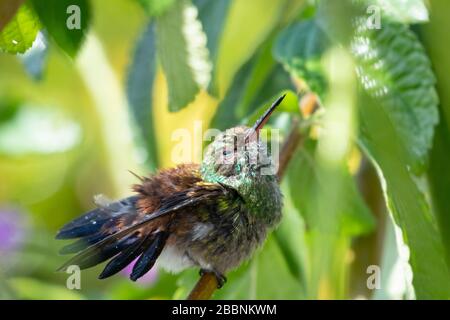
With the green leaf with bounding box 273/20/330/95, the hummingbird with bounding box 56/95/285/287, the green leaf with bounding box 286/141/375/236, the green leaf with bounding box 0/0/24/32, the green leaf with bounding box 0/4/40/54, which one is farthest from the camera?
the green leaf with bounding box 286/141/375/236

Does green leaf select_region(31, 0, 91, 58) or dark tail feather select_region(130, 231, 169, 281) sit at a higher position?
green leaf select_region(31, 0, 91, 58)

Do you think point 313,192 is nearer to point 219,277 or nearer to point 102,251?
point 219,277

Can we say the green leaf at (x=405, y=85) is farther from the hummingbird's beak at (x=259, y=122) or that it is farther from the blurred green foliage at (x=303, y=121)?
the hummingbird's beak at (x=259, y=122)

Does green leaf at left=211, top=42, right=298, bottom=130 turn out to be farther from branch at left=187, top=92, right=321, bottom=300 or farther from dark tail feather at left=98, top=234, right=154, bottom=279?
dark tail feather at left=98, top=234, right=154, bottom=279

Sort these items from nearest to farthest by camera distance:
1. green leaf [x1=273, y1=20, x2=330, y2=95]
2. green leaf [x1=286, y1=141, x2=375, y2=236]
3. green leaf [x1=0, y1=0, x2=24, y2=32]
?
green leaf [x1=0, y1=0, x2=24, y2=32] → green leaf [x1=273, y1=20, x2=330, y2=95] → green leaf [x1=286, y1=141, x2=375, y2=236]

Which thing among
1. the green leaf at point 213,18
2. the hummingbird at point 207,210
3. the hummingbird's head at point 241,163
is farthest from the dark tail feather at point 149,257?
the green leaf at point 213,18

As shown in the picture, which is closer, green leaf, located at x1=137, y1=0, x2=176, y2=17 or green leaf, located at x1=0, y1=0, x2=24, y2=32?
green leaf, located at x1=0, y1=0, x2=24, y2=32

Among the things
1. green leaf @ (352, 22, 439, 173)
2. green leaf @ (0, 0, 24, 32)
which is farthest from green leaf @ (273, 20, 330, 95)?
green leaf @ (0, 0, 24, 32)

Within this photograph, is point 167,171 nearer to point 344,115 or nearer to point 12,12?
point 344,115
